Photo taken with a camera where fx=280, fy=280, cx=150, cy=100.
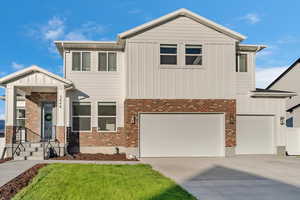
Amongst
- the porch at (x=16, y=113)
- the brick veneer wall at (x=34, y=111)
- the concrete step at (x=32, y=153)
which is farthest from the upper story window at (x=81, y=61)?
the concrete step at (x=32, y=153)

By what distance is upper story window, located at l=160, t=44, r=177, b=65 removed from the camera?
47.1ft

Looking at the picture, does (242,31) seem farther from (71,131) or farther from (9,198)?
(9,198)

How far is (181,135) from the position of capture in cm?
1444

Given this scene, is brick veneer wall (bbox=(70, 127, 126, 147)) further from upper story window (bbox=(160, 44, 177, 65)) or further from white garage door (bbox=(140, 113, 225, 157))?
upper story window (bbox=(160, 44, 177, 65))

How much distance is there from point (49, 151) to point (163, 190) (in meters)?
8.63

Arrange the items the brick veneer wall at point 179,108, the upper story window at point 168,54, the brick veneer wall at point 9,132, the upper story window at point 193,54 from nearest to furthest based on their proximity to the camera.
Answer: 1. the brick veneer wall at point 9,132
2. the brick veneer wall at point 179,108
3. the upper story window at point 168,54
4. the upper story window at point 193,54

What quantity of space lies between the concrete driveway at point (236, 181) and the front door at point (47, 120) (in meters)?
7.82

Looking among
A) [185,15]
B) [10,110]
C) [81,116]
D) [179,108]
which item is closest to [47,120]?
[81,116]

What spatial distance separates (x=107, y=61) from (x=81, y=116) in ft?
11.1

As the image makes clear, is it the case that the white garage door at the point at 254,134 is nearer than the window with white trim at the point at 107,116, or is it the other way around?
the white garage door at the point at 254,134

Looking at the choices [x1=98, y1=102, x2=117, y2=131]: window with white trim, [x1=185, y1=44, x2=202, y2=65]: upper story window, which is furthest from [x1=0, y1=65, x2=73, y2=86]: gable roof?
[x1=185, y1=44, x2=202, y2=65]: upper story window

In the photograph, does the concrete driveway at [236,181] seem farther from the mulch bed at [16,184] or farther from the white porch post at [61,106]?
the white porch post at [61,106]

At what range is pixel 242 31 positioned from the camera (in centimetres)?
1567

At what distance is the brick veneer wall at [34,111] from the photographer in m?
15.7
